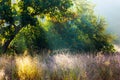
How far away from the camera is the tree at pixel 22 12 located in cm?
2759

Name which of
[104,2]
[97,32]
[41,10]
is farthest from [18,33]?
[104,2]

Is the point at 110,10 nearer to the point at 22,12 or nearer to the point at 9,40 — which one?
the point at 9,40

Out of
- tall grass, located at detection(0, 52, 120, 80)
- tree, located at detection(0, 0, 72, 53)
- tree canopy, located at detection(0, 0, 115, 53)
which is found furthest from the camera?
tree canopy, located at detection(0, 0, 115, 53)

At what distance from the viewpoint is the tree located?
27594 millimetres

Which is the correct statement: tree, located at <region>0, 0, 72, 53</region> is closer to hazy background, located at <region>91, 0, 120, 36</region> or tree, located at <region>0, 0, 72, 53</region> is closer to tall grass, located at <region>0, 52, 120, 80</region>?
tall grass, located at <region>0, 52, 120, 80</region>

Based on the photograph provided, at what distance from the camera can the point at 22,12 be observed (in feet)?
92.1

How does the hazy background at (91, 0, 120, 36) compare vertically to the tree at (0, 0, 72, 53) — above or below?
above

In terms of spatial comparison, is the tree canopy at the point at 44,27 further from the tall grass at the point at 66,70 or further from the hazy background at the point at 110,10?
the hazy background at the point at 110,10

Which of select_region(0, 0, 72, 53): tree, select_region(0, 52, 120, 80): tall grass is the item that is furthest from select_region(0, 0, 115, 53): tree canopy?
select_region(0, 52, 120, 80): tall grass

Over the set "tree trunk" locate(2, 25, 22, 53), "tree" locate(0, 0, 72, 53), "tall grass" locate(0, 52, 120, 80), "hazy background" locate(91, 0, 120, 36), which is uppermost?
"hazy background" locate(91, 0, 120, 36)

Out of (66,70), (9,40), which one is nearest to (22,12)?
(9,40)

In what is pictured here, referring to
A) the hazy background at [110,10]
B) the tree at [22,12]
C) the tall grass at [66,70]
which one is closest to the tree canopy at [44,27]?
the tree at [22,12]

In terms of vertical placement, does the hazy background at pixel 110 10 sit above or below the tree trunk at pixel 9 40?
above

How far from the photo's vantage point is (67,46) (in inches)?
1153
